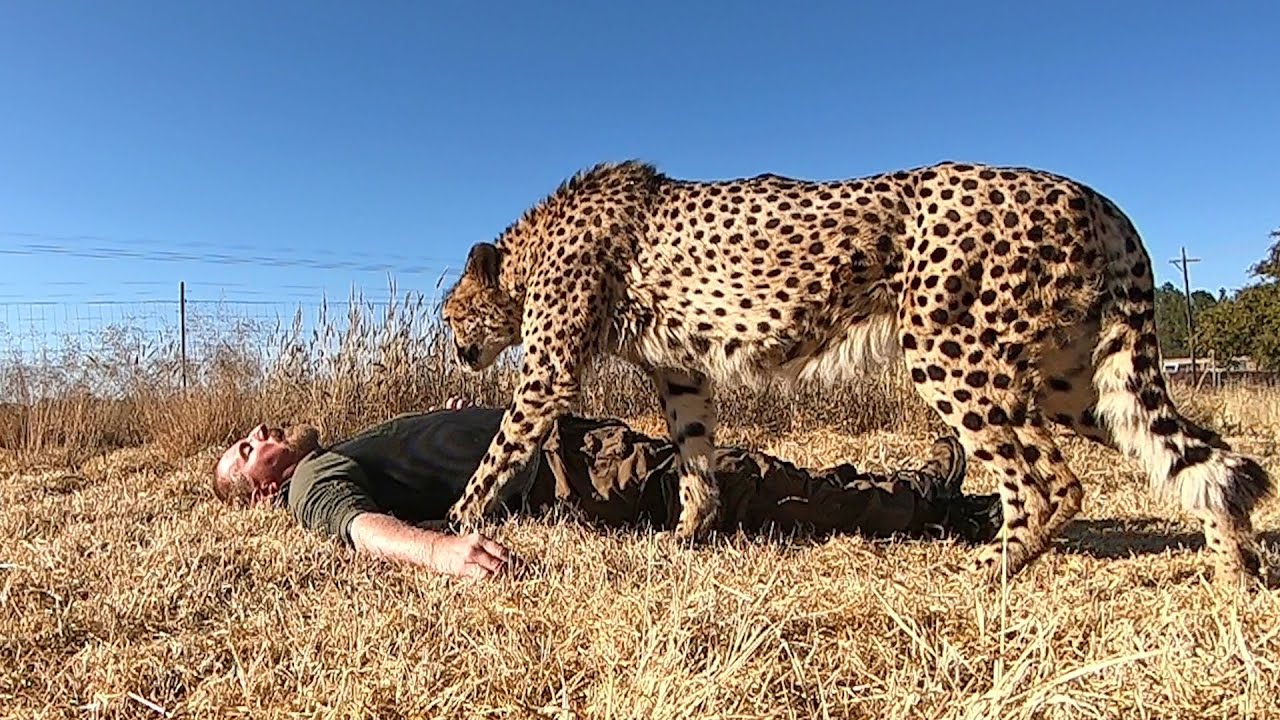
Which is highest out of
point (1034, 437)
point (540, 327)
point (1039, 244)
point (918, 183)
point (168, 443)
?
point (918, 183)

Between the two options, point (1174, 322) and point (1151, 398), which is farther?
point (1174, 322)

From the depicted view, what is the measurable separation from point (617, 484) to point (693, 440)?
0.40 m

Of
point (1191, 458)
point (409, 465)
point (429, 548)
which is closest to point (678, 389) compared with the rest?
point (409, 465)

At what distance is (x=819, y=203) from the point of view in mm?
3408

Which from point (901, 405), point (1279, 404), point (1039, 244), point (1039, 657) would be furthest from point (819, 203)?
point (1279, 404)

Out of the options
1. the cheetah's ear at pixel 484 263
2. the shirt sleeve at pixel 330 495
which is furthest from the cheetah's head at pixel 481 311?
the shirt sleeve at pixel 330 495

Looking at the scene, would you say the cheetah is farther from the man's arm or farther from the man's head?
the man's head

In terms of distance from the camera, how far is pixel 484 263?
4.20 metres

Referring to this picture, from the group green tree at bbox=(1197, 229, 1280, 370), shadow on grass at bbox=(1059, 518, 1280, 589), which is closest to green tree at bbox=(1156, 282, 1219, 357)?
green tree at bbox=(1197, 229, 1280, 370)

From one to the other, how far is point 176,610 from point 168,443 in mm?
4338

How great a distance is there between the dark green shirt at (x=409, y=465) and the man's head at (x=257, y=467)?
147 mm

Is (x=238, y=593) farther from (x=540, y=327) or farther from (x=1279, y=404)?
(x=1279, y=404)

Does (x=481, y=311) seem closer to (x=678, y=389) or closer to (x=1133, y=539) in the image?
(x=678, y=389)

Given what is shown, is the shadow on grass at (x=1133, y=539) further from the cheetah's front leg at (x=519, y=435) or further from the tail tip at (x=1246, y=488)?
A: the cheetah's front leg at (x=519, y=435)
